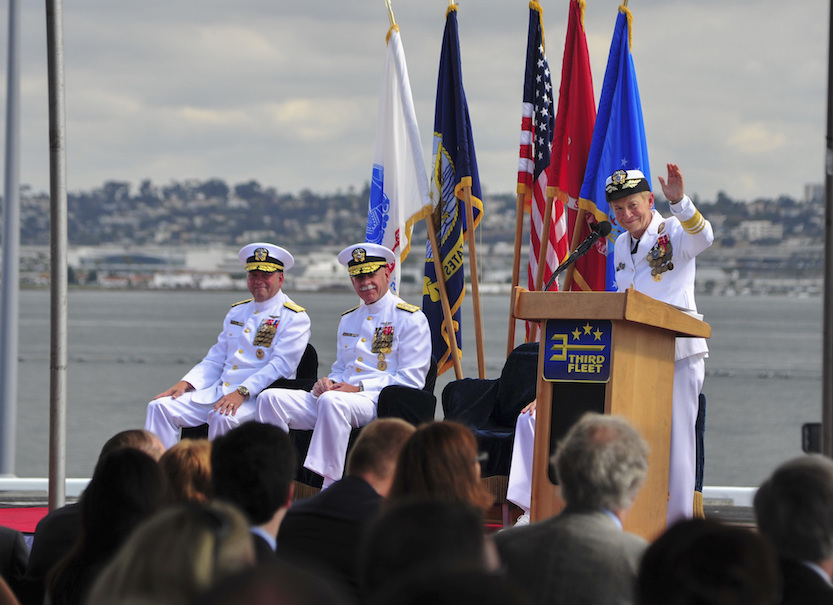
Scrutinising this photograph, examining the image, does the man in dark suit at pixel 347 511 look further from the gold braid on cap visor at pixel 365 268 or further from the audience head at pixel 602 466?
the gold braid on cap visor at pixel 365 268

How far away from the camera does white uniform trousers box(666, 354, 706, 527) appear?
4707 millimetres

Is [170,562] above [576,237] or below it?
below

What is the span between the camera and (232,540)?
5.70 feet

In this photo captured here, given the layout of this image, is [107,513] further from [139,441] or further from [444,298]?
[444,298]

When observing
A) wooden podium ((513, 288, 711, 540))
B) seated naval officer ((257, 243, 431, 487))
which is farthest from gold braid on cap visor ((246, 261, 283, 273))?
wooden podium ((513, 288, 711, 540))

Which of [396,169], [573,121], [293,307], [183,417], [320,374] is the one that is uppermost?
[573,121]

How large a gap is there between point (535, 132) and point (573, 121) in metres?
0.43

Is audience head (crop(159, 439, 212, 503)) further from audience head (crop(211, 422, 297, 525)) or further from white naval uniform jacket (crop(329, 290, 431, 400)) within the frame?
white naval uniform jacket (crop(329, 290, 431, 400))

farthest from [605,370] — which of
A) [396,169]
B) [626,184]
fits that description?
[396,169]

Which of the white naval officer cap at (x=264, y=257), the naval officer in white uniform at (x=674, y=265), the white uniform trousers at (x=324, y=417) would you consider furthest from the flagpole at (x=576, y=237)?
the white naval officer cap at (x=264, y=257)

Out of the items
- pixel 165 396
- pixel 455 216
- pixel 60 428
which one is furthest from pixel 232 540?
pixel 455 216

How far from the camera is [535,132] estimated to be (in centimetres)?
709

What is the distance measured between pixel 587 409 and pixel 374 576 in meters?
2.60

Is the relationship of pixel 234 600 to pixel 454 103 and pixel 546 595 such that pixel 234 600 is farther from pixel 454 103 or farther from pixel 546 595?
pixel 454 103
